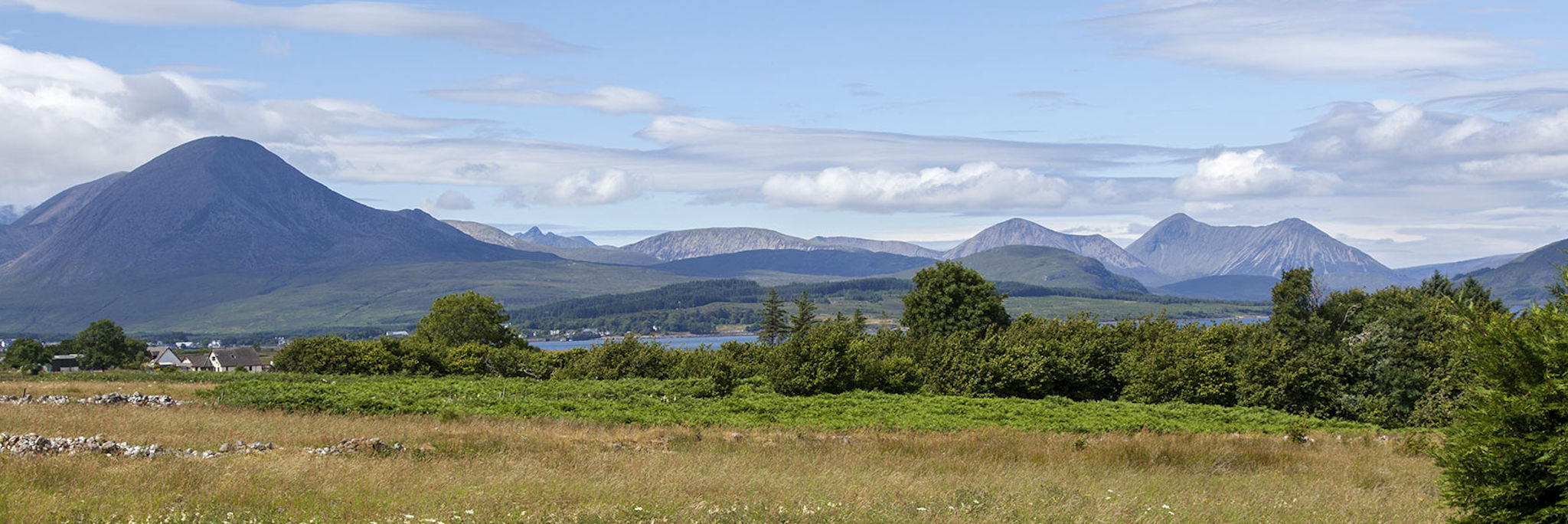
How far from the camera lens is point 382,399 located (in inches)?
1219

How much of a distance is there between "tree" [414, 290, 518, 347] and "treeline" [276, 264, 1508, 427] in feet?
64.4

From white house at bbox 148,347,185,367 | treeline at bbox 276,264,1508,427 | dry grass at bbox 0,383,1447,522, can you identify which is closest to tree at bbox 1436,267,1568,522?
dry grass at bbox 0,383,1447,522

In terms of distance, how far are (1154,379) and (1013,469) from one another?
35.1 m

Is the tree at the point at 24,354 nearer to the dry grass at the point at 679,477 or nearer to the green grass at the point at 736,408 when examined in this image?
the green grass at the point at 736,408

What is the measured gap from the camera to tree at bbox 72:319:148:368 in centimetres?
11538

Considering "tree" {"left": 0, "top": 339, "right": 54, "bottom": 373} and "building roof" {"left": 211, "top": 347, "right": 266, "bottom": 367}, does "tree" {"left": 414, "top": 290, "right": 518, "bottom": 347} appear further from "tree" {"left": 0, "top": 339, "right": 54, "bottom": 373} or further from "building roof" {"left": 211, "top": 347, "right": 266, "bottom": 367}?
"building roof" {"left": 211, "top": 347, "right": 266, "bottom": 367}

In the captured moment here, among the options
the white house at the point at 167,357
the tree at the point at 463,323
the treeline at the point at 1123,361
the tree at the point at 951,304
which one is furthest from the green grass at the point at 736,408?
the white house at the point at 167,357

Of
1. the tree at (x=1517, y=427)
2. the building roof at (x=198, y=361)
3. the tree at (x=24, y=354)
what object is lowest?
the building roof at (x=198, y=361)

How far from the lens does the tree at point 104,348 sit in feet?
379

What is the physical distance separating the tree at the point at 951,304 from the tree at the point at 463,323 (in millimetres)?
35195

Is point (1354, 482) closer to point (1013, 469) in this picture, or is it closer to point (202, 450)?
point (1013, 469)

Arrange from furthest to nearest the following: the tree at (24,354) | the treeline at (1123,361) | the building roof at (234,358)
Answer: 1. the building roof at (234,358)
2. the tree at (24,354)
3. the treeline at (1123,361)

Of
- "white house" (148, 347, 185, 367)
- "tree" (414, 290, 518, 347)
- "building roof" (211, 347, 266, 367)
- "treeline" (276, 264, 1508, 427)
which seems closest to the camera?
"treeline" (276, 264, 1508, 427)

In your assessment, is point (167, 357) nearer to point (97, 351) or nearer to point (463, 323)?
point (97, 351)
